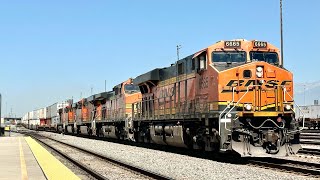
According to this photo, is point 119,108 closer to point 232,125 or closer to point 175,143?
point 175,143

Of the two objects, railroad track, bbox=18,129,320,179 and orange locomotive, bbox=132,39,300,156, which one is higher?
orange locomotive, bbox=132,39,300,156

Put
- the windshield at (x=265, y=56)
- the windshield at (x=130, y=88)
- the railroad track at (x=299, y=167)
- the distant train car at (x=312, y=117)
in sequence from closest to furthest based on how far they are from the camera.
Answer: the railroad track at (x=299, y=167)
the windshield at (x=265, y=56)
the windshield at (x=130, y=88)
the distant train car at (x=312, y=117)

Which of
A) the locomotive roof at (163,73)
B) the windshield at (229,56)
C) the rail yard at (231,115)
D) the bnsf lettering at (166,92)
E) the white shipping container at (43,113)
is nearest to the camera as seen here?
the rail yard at (231,115)

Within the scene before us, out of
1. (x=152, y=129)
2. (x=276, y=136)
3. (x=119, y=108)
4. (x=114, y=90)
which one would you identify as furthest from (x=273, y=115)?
(x=114, y=90)

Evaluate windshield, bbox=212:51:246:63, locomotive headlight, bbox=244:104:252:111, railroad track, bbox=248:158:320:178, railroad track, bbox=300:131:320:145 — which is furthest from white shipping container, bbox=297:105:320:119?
locomotive headlight, bbox=244:104:252:111

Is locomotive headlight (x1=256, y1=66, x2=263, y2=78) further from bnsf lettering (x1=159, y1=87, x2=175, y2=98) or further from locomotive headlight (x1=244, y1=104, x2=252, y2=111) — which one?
bnsf lettering (x1=159, y1=87, x2=175, y2=98)

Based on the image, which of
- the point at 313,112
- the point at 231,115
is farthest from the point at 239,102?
the point at 313,112

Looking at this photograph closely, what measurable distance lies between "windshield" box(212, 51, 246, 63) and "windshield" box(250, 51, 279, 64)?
36cm

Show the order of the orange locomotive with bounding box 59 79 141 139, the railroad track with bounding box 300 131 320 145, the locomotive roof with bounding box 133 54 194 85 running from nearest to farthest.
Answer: the locomotive roof with bounding box 133 54 194 85 < the railroad track with bounding box 300 131 320 145 < the orange locomotive with bounding box 59 79 141 139

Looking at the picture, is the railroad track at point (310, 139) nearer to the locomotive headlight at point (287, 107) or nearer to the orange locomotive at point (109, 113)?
the orange locomotive at point (109, 113)

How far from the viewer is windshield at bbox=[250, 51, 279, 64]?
1698 cm

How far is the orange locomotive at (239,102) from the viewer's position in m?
15.4

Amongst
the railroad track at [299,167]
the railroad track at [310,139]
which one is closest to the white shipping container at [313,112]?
the railroad track at [310,139]

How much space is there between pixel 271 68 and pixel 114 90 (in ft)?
71.1
